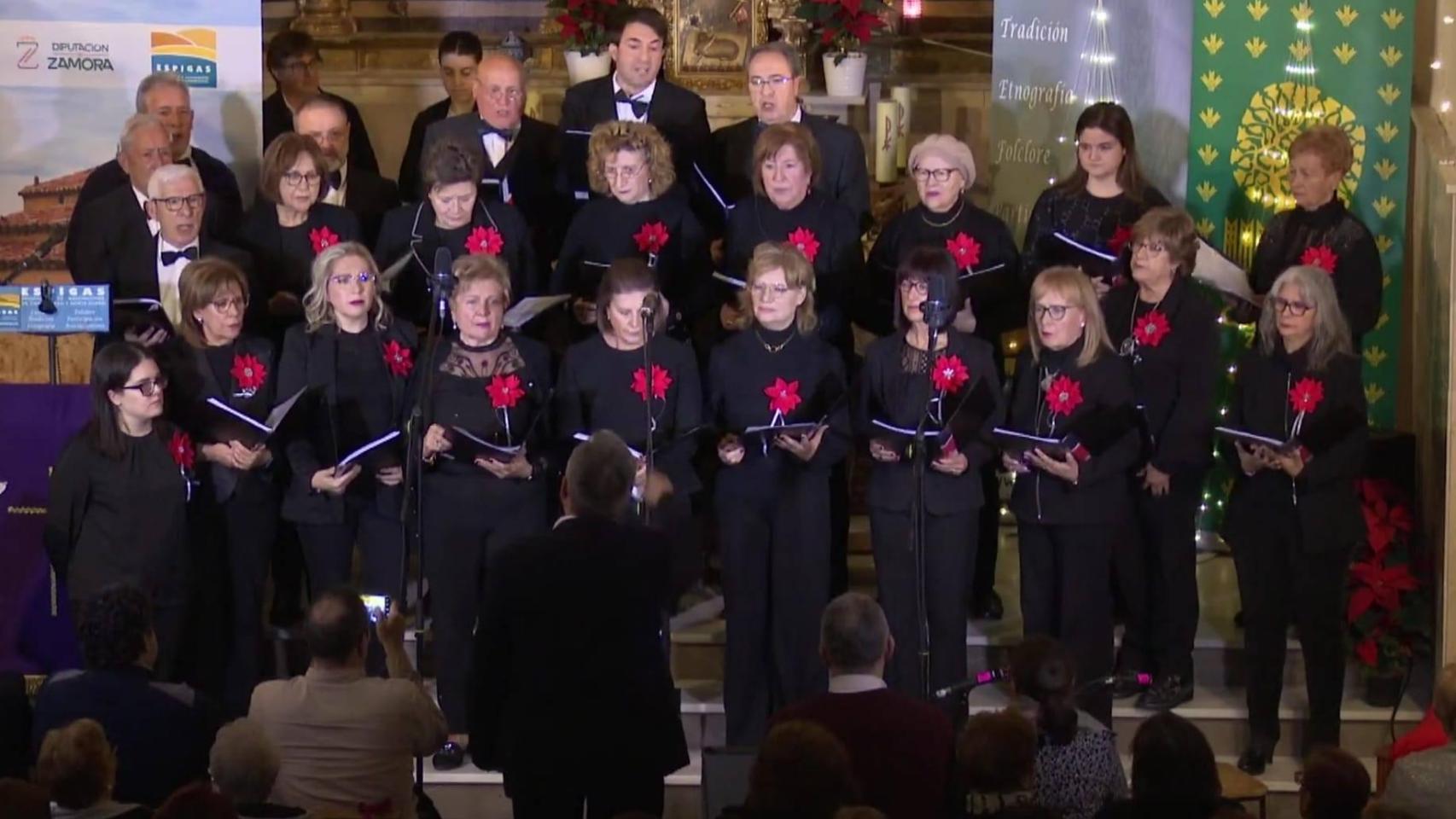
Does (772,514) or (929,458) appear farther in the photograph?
(772,514)

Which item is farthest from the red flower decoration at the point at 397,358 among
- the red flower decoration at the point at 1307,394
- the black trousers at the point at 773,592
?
the red flower decoration at the point at 1307,394

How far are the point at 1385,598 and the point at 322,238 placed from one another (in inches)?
130

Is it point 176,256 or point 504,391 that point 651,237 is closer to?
point 504,391

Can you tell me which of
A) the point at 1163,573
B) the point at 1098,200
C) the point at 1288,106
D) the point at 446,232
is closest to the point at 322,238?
the point at 446,232

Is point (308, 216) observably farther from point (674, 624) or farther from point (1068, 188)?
point (1068, 188)

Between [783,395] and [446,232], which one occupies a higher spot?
[446,232]

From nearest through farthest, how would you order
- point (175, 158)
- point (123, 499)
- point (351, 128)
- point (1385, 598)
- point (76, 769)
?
point (76, 769)
point (123, 499)
point (1385, 598)
point (175, 158)
point (351, 128)

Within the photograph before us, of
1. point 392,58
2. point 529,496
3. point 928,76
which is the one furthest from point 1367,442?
point 392,58

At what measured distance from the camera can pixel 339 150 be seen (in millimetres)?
Answer: 6961

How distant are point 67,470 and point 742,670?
1917 mm

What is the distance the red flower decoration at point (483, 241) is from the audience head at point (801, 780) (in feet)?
9.34

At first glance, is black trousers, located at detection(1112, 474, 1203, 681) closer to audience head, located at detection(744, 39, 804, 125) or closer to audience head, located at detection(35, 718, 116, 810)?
audience head, located at detection(744, 39, 804, 125)

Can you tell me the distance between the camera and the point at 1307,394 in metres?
6.21

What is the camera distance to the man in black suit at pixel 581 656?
4.54 metres
